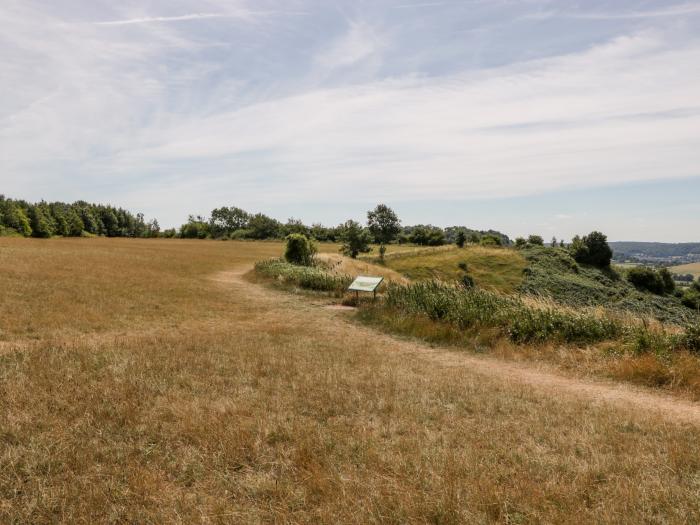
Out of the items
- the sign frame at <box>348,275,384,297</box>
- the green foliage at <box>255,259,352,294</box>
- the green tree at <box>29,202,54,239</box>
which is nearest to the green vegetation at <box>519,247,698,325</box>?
the green foliage at <box>255,259,352,294</box>

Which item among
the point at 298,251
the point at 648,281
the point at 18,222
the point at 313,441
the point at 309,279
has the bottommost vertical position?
the point at 648,281

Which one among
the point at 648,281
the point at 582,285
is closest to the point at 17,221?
the point at 582,285

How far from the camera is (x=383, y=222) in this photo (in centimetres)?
6047

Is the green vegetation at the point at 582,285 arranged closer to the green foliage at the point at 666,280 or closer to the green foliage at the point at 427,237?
the green foliage at the point at 666,280

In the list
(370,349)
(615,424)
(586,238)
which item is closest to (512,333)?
(370,349)

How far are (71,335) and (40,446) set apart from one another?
7511mm

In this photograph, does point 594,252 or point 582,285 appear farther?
point 594,252

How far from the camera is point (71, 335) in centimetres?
1142

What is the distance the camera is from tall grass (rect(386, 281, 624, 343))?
11.4m

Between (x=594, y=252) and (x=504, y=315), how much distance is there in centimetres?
7965

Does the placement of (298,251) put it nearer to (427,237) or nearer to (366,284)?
(366,284)

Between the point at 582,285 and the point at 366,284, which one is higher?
the point at 366,284

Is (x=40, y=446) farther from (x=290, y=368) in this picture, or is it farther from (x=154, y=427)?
(x=290, y=368)

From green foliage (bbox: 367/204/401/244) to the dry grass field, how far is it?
50378 mm
